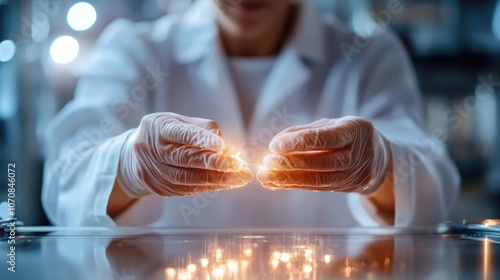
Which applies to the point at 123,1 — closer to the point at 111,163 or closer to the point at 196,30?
the point at 196,30

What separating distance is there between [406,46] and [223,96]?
1.16 meters

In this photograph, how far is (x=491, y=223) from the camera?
75 centimetres

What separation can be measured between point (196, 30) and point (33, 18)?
2.77 ft

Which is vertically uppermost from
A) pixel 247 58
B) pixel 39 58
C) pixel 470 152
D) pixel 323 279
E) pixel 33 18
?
pixel 33 18

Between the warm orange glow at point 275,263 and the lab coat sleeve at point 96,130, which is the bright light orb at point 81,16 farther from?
the warm orange glow at point 275,263

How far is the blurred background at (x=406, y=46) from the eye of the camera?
1.77 meters

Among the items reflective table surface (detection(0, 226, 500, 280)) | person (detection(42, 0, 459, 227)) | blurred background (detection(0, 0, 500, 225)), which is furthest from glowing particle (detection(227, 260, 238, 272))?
blurred background (detection(0, 0, 500, 225))

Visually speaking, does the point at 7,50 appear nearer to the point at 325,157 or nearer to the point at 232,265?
the point at 325,157

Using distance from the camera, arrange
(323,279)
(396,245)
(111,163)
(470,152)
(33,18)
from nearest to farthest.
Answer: (323,279)
(396,245)
(111,163)
(33,18)
(470,152)

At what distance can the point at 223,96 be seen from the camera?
108 centimetres

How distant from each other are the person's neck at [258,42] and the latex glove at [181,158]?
438 millimetres

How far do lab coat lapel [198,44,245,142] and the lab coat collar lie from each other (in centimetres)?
3

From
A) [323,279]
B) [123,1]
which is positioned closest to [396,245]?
[323,279]

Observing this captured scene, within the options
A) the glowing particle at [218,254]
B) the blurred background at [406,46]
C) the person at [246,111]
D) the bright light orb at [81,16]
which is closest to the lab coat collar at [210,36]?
the person at [246,111]
